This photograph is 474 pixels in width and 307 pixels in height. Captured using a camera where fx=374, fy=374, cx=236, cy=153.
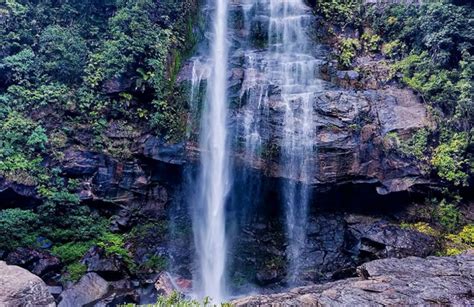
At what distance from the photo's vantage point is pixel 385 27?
14945 mm

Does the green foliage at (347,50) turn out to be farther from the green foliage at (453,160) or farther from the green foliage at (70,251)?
the green foliage at (70,251)

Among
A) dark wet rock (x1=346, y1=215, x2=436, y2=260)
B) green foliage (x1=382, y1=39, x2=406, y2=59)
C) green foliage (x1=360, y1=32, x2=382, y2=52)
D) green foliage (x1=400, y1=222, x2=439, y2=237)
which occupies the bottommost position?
dark wet rock (x1=346, y1=215, x2=436, y2=260)

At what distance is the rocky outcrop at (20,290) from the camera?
266 inches

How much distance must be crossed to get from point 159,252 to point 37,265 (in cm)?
375

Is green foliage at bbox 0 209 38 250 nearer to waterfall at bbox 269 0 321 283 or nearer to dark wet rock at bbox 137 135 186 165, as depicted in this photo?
dark wet rock at bbox 137 135 186 165

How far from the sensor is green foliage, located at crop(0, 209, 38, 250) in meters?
10.8

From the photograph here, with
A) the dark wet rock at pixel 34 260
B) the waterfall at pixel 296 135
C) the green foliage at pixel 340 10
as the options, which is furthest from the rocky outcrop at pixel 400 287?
the green foliage at pixel 340 10

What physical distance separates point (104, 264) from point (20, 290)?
4.52 metres

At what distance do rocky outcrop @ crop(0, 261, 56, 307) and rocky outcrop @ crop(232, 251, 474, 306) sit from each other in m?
4.05

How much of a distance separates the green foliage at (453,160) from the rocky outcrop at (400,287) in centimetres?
315

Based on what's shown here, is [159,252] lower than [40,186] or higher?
lower

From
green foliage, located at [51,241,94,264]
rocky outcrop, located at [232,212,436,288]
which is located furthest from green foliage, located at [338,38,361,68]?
green foliage, located at [51,241,94,264]

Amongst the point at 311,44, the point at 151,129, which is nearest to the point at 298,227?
the point at 151,129

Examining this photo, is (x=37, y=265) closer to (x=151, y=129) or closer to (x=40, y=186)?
(x=40, y=186)
